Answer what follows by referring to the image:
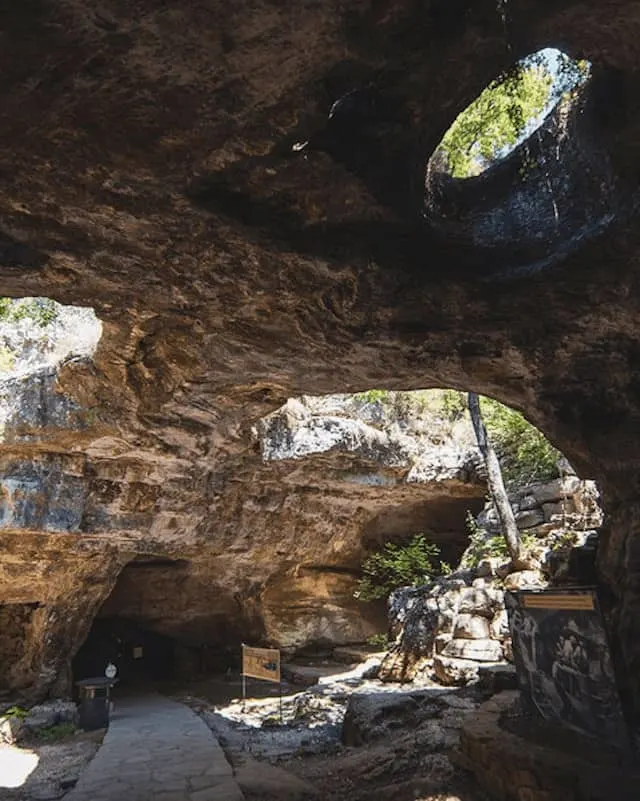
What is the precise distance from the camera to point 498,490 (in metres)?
10.4

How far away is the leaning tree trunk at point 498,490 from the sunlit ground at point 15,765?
8.03 m

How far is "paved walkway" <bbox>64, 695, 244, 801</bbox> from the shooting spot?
5.62 meters

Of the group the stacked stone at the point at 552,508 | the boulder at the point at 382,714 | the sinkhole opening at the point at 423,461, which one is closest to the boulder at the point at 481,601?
the sinkhole opening at the point at 423,461

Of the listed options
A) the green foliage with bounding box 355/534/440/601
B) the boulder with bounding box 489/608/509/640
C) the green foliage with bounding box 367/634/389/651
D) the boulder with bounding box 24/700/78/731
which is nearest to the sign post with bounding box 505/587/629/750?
the boulder with bounding box 489/608/509/640

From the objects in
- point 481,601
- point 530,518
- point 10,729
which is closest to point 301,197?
point 481,601

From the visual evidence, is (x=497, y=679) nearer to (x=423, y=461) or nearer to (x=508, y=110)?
(x=423, y=461)

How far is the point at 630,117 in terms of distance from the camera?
142 inches

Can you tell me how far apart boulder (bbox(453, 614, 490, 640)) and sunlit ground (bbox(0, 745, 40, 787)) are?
21.8ft

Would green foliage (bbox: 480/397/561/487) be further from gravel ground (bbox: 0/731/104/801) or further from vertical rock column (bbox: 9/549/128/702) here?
gravel ground (bbox: 0/731/104/801)

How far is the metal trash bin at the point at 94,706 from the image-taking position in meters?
9.82

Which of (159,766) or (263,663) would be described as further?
(263,663)

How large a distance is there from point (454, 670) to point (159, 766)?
461 cm

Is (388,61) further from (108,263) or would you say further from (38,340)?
(38,340)

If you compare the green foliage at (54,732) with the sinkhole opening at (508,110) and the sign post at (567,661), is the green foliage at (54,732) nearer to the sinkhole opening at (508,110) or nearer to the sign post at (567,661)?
the sign post at (567,661)
